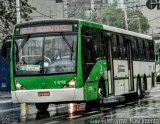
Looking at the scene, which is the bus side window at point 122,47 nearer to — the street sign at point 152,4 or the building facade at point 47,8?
the street sign at point 152,4

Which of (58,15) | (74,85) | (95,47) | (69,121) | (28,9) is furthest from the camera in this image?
(58,15)

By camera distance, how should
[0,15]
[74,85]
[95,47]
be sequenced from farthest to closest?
[0,15]
[95,47]
[74,85]

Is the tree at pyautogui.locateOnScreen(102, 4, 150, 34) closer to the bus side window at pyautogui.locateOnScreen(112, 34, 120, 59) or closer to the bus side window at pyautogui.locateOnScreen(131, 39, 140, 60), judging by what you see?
the bus side window at pyautogui.locateOnScreen(131, 39, 140, 60)

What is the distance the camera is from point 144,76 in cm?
2950

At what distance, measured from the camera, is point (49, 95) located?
1902 centimetres

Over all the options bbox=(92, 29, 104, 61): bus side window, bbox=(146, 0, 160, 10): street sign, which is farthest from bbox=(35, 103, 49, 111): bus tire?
bbox=(146, 0, 160, 10): street sign

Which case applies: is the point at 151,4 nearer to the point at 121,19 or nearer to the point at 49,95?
the point at 49,95

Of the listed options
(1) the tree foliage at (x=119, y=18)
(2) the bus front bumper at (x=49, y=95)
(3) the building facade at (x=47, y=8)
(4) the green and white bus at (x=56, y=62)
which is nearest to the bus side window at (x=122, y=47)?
(4) the green and white bus at (x=56, y=62)

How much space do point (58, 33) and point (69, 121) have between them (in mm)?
4240

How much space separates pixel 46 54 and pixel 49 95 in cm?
133

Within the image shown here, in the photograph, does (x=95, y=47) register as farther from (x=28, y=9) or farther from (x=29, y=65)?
(x=28, y=9)

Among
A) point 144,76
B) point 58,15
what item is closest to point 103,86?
point 144,76

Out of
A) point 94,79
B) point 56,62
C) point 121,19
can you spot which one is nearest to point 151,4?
point 94,79

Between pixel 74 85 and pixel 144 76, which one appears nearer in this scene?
pixel 74 85
